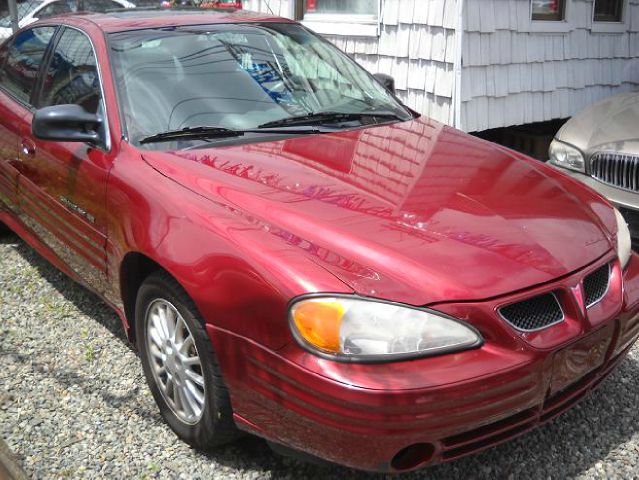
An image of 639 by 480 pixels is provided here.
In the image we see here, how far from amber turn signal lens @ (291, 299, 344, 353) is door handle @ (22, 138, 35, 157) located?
224 centimetres

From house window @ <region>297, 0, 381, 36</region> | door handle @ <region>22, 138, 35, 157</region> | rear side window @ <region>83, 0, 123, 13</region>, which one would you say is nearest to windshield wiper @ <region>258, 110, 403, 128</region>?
door handle @ <region>22, 138, 35, 157</region>

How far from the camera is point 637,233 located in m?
4.28

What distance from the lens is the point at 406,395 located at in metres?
2.02

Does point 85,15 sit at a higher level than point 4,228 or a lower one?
higher

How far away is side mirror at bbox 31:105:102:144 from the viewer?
307cm

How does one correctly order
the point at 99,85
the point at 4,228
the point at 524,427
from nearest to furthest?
the point at 524,427
the point at 99,85
the point at 4,228

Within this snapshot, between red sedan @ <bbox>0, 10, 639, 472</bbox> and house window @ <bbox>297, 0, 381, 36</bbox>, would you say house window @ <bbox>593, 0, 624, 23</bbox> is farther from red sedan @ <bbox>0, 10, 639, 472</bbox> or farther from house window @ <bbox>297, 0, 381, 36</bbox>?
red sedan @ <bbox>0, 10, 639, 472</bbox>

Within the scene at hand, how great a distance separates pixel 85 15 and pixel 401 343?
2809 mm

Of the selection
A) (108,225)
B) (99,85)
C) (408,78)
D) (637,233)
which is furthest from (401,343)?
(408,78)

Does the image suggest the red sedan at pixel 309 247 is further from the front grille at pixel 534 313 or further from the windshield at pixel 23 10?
the windshield at pixel 23 10

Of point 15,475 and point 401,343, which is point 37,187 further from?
point 401,343

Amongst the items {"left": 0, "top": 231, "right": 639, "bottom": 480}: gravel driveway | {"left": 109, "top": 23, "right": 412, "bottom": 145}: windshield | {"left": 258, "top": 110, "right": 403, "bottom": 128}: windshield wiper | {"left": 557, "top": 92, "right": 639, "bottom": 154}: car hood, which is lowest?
{"left": 0, "top": 231, "right": 639, "bottom": 480}: gravel driveway

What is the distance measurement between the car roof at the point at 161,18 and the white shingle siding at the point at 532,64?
2726 millimetres

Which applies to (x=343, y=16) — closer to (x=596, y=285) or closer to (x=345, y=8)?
(x=345, y=8)
